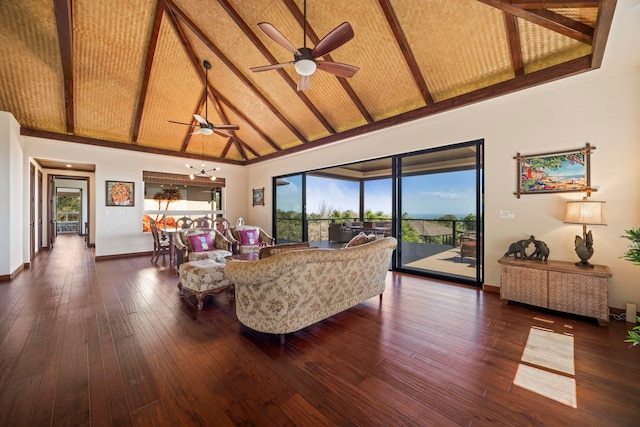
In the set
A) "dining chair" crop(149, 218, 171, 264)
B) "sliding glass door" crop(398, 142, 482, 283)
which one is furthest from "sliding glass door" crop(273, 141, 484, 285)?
"dining chair" crop(149, 218, 171, 264)

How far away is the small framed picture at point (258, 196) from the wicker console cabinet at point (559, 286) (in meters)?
7.12

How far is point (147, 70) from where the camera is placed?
5305 millimetres

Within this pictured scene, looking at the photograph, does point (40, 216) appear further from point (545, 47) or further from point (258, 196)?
point (545, 47)

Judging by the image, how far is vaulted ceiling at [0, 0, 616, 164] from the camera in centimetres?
328

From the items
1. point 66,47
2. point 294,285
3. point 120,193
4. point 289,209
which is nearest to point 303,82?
point 294,285

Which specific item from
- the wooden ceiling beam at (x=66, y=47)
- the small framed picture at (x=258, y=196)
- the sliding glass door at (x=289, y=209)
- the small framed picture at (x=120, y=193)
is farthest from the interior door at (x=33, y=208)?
the sliding glass door at (x=289, y=209)

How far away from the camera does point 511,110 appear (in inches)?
152

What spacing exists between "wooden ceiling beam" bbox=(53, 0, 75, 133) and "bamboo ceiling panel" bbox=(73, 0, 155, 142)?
0.13 metres

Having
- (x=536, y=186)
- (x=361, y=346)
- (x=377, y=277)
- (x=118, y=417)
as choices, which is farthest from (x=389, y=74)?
(x=118, y=417)

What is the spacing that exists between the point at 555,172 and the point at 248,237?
5.65 metres

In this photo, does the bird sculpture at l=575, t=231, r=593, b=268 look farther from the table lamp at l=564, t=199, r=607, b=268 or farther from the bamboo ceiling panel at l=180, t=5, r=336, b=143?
the bamboo ceiling panel at l=180, t=5, r=336, b=143

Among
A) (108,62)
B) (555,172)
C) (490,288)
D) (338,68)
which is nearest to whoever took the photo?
(338,68)

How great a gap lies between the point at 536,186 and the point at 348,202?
296 inches

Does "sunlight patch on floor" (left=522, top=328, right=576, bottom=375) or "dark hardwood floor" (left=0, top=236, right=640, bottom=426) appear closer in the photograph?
"dark hardwood floor" (left=0, top=236, right=640, bottom=426)
